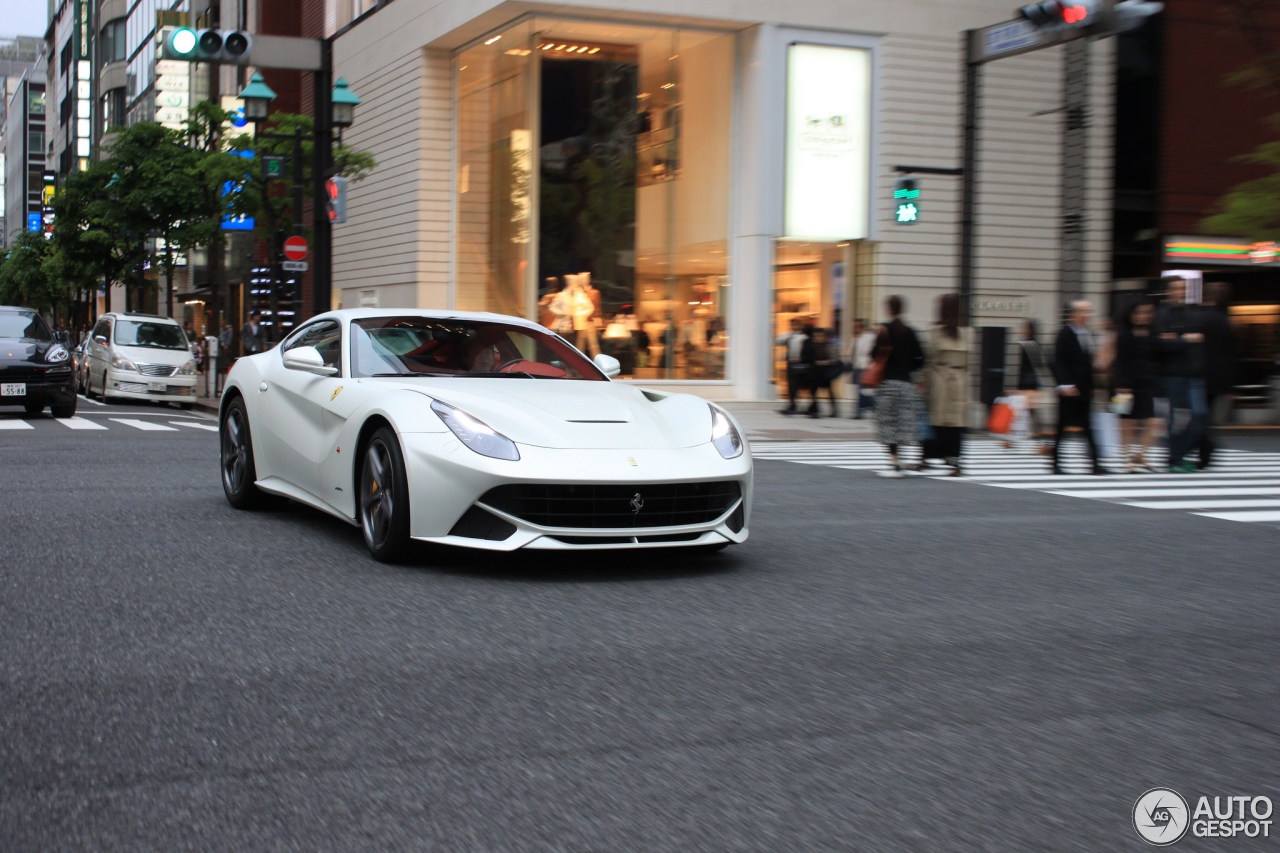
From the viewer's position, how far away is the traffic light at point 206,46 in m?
14.9

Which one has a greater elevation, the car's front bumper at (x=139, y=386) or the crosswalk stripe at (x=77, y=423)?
the car's front bumper at (x=139, y=386)

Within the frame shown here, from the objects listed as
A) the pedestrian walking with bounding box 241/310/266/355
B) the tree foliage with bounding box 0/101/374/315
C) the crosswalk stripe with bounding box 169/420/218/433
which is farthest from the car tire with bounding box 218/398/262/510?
the pedestrian walking with bounding box 241/310/266/355

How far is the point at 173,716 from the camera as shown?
3.63 m

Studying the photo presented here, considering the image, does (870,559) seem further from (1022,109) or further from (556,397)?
(1022,109)

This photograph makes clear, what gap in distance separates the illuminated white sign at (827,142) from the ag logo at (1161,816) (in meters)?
23.4

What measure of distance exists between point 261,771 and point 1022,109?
27748 mm

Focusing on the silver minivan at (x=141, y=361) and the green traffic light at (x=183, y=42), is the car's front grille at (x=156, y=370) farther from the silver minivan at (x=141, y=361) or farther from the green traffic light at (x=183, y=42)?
the green traffic light at (x=183, y=42)

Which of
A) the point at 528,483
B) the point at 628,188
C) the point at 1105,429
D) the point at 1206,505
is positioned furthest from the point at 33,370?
the point at 1206,505

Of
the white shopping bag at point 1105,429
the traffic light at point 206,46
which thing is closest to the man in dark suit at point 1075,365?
the white shopping bag at point 1105,429

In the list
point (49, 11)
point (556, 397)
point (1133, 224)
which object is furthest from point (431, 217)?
point (49, 11)

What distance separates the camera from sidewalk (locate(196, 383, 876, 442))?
18.9m

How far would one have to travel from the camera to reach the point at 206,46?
50.0 feet

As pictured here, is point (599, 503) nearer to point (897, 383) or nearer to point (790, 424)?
point (897, 383)

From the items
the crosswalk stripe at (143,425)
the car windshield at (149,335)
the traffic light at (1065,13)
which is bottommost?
Answer: the crosswalk stripe at (143,425)
